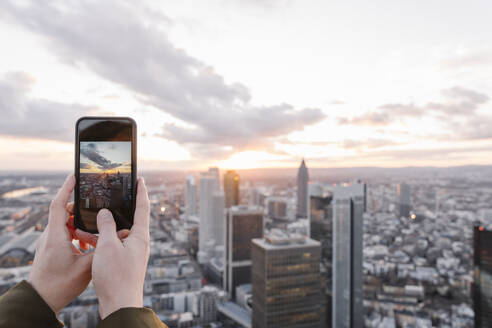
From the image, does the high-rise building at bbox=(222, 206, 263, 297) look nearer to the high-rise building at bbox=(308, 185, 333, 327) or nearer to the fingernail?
the high-rise building at bbox=(308, 185, 333, 327)

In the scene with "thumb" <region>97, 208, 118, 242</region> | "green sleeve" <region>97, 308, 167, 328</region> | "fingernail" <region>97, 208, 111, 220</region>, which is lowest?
"green sleeve" <region>97, 308, 167, 328</region>

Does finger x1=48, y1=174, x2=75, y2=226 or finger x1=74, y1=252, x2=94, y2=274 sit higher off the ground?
finger x1=48, y1=174, x2=75, y2=226

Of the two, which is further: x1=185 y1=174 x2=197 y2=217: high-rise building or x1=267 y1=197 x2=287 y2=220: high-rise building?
x1=267 y1=197 x2=287 y2=220: high-rise building

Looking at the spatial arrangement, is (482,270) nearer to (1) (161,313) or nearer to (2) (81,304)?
(1) (161,313)

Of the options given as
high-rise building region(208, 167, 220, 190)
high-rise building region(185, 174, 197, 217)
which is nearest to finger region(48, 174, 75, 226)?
high-rise building region(185, 174, 197, 217)

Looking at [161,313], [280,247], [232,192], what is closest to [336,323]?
[280,247]

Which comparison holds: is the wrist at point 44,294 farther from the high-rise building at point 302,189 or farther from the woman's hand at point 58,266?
the high-rise building at point 302,189

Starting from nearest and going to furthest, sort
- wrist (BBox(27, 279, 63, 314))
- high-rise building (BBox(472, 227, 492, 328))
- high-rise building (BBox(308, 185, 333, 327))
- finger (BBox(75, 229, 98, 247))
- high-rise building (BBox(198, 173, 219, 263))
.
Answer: wrist (BBox(27, 279, 63, 314))
finger (BBox(75, 229, 98, 247))
high-rise building (BBox(472, 227, 492, 328))
high-rise building (BBox(308, 185, 333, 327))
high-rise building (BBox(198, 173, 219, 263))

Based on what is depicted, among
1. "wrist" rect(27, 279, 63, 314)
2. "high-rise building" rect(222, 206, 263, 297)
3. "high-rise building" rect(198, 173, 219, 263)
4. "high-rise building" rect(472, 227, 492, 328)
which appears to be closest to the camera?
"wrist" rect(27, 279, 63, 314)
